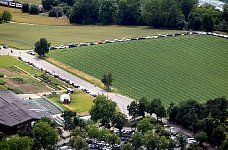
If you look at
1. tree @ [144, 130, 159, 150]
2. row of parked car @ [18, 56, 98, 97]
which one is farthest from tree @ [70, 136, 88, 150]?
row of parked car @ [18, 56, 98, 97]

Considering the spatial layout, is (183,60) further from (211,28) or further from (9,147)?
(9,147)

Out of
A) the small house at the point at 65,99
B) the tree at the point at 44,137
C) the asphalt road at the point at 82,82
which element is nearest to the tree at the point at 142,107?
the asphalt road at the point at 82,82

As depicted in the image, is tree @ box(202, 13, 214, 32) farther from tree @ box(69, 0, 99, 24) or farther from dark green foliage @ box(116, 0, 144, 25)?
tree @ box(69, 0, 99, 24)

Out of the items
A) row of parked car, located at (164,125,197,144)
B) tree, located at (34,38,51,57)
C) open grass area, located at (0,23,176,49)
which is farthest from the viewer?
open grass area, located at (0,23,176,49)

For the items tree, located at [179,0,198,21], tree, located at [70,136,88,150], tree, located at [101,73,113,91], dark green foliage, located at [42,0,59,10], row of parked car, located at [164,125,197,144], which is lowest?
row of parked car, located at [164,125,197,144]

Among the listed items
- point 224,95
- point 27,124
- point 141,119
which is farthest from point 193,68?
point 27,124

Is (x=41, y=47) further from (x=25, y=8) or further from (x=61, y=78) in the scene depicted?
(x=25, y=8)
